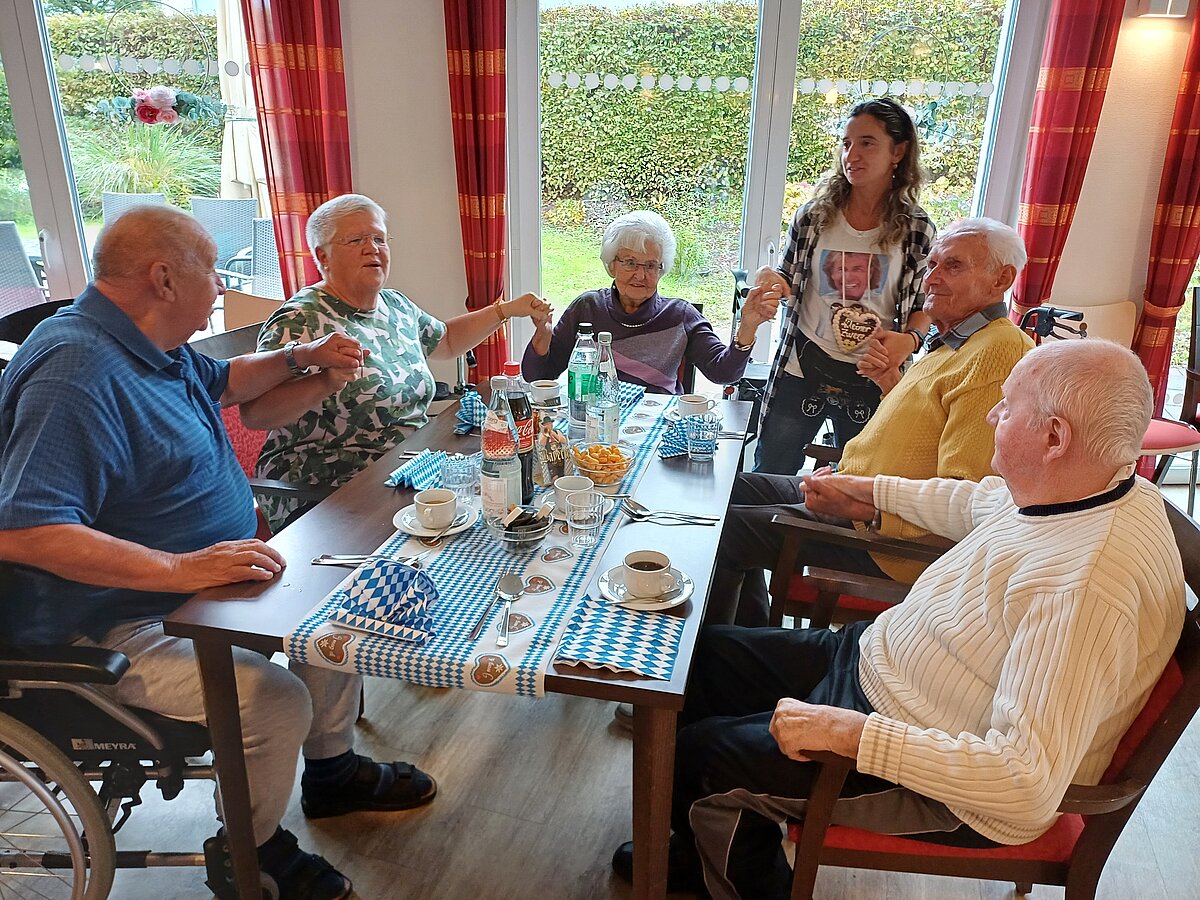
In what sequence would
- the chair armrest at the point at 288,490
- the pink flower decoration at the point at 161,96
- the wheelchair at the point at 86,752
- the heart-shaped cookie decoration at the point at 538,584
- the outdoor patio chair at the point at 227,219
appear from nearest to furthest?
the wheelchair at the point at 86,752
the heart-shaped cookie decoration at the point at 538,584
the chair armrest at the point at 288,490
the pink flower decoration at the point at 161,96
the outdoor patio chair at the point at 227,219

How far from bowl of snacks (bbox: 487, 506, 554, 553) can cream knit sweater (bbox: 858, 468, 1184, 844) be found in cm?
69

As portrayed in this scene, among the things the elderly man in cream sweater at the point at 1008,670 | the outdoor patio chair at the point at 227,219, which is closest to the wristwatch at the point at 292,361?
the elderly man in cream sweater at the point at 1008,670

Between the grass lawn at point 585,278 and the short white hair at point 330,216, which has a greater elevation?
the short white hair at point 330,216

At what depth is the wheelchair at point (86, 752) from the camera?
1.33 meters

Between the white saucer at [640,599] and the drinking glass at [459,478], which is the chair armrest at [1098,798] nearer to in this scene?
the white saucer at [640,599]

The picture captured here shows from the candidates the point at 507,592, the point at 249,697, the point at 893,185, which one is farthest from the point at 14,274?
the point at 893,185

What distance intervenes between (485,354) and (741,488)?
6.03 feet

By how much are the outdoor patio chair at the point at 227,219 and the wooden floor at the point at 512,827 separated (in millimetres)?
2685

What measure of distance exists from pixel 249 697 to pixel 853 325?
203cm

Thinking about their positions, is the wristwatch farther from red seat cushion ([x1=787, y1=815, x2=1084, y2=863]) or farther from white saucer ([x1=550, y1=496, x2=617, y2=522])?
red seat cushion ([x1=787, y1=815, x2=1084, y2=863])

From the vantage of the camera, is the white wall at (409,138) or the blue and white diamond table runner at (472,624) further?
the white wall at (409,138)

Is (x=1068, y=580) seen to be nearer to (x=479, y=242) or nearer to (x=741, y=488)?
(x=741, y=488)

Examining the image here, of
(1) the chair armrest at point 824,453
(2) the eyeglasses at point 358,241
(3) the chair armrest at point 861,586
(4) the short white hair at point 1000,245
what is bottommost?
(1) the chair armrest at point 824,453

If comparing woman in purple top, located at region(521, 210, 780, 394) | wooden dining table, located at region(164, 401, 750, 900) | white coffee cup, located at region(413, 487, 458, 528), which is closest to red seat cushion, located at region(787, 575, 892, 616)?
wooden dining table, located at region(164, 401, 750, 900)
